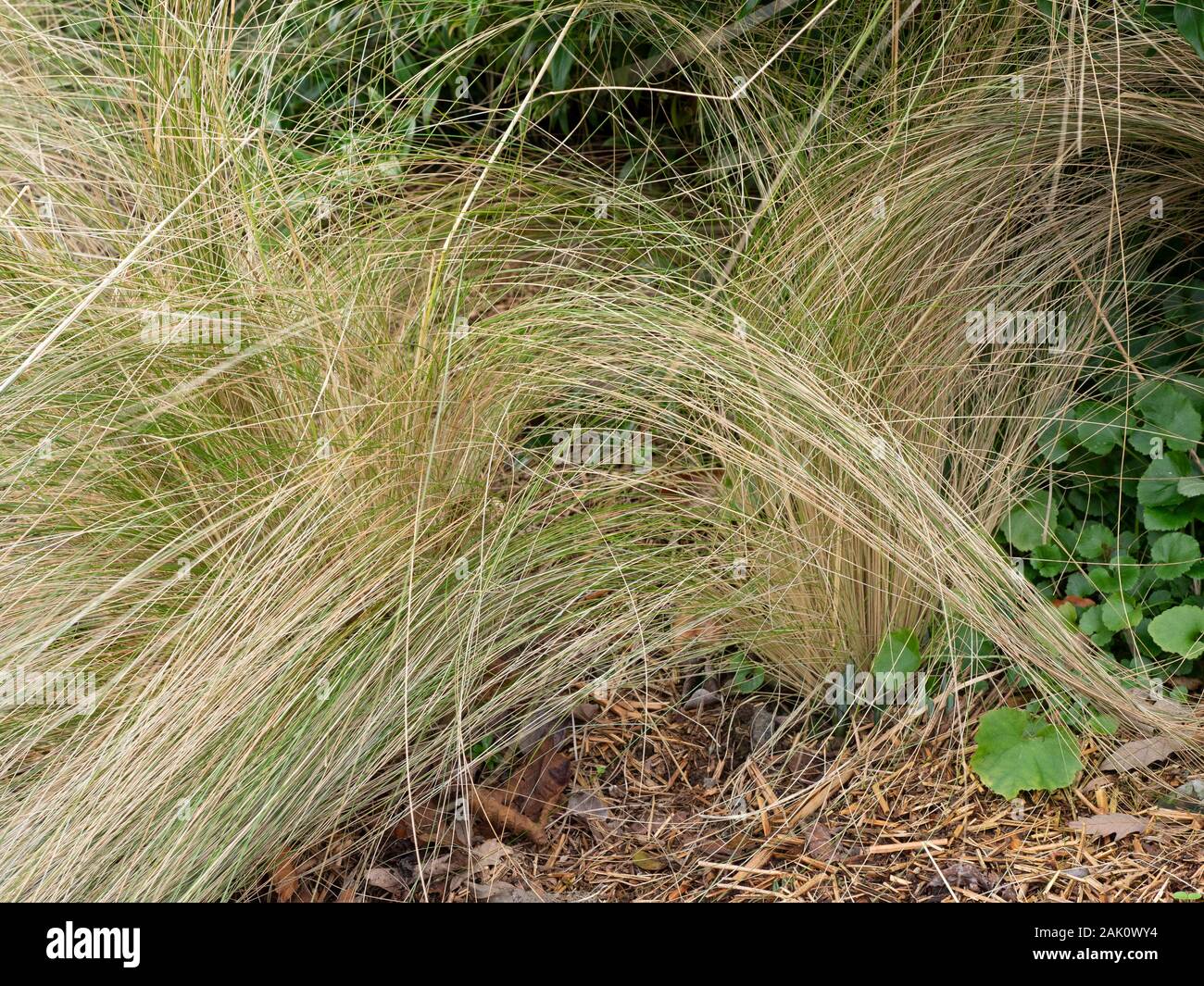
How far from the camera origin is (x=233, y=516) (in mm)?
1940

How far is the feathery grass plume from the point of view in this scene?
5.99 ft

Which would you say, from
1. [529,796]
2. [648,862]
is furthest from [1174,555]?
[529,796]

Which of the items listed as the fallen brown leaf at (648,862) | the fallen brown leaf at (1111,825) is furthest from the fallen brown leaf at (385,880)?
the fallen brown leaf at (1111,825)

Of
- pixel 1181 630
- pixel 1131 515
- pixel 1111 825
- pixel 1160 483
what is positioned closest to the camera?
pixel 1111 825

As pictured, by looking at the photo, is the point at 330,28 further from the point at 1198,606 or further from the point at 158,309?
the point at 1198,606

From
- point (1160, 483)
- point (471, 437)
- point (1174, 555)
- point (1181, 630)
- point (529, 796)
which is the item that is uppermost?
point (471, 437)

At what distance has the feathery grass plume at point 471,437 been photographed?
183cm

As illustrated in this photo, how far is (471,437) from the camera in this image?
6.93 feet

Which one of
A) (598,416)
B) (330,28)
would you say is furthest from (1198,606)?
(330,28)

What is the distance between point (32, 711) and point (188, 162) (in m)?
1.17

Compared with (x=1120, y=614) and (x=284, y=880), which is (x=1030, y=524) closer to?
(x=1120, y=614)

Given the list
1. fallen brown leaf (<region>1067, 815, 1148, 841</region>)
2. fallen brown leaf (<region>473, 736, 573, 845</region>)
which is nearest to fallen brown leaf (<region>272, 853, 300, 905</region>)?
fallen brown leaf (<region>473, 736, 573, 845</region>)

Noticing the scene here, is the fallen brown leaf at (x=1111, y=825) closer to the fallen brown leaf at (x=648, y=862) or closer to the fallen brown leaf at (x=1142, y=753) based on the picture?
the fallen brown leaf at (x=1142, y=753)

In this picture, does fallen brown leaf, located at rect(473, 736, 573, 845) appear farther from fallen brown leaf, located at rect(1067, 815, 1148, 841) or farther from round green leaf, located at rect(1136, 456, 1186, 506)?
round green leaf, located at rect(1136, 456, 1186, 506)
